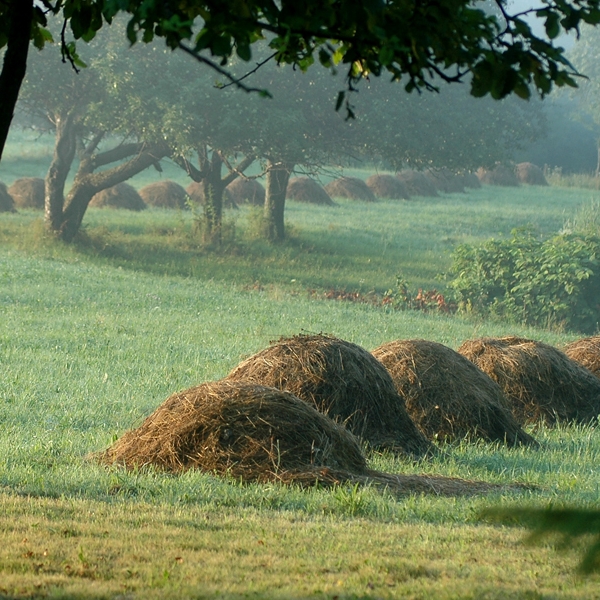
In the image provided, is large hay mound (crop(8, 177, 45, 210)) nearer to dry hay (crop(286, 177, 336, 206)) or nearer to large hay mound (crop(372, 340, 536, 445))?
dry hay (crop(286, 177, 336, 206))

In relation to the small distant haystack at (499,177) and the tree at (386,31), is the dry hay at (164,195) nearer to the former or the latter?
the small distant haystack at (499,177)

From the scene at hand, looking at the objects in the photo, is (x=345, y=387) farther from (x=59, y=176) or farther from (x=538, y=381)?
(x=59, y=176)

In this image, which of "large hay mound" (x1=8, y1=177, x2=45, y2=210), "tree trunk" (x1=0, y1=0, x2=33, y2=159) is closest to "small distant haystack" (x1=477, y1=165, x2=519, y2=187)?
"large hay mound" (x1=8, y1=177, x2=45, y2=210)

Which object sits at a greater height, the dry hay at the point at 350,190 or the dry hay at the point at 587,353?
the dry hay at the point at 350,190

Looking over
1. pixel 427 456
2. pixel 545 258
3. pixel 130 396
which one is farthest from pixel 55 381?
pixel 545 258

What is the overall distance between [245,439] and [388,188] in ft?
152

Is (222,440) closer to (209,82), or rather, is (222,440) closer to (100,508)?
(100,508)

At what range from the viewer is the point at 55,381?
12.1 m

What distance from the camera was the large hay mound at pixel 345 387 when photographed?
932 cm

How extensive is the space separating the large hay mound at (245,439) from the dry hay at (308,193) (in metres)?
40.5

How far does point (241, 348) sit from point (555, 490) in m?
8.43

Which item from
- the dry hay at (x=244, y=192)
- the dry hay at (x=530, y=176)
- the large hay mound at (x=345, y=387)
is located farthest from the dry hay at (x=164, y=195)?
the large hay mound at (x=345, y=387)

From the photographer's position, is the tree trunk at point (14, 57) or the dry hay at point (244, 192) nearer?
the tree trunk at point (14, 57)

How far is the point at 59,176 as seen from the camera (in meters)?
32.3
